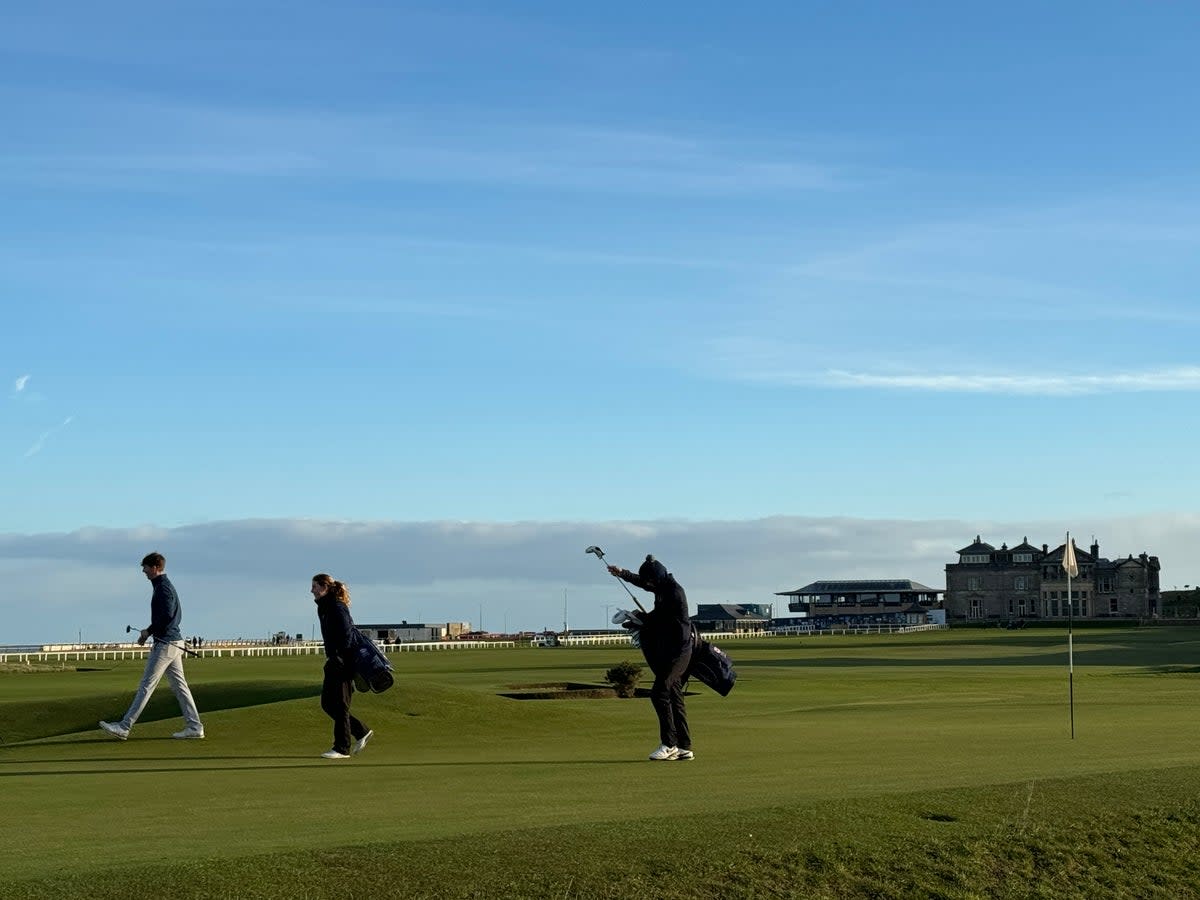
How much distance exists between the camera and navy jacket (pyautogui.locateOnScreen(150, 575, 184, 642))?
2288 centimetres

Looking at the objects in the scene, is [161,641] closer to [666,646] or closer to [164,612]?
[164,612]

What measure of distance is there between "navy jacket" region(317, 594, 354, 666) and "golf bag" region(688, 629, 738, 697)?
437 cm

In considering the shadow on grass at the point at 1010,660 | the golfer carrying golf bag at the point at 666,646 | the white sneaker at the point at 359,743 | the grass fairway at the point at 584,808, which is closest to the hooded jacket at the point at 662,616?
the golfer carrying golf bag at the point at 666,646

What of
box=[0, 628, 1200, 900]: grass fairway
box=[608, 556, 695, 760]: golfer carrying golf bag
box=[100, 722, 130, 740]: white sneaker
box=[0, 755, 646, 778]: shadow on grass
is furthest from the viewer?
box=[100, 722, 130, 740]: white sneaker

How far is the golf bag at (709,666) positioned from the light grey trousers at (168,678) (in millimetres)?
6877

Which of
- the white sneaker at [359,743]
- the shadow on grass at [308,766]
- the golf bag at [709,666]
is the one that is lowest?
the shadow on grass at [308,766]

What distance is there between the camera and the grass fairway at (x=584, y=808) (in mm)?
13055

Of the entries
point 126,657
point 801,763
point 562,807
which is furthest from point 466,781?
point 126,657

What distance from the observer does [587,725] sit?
2786 cm

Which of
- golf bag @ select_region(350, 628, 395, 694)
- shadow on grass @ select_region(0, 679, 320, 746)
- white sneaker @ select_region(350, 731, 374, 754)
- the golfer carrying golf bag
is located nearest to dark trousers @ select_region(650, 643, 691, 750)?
the golfer carrying golf bag

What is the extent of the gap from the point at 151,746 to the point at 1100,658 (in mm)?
67914

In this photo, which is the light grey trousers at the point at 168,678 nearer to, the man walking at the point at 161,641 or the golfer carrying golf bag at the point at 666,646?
the man walking at the point at 161,641

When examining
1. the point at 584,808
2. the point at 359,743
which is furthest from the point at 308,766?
the point at 584,808

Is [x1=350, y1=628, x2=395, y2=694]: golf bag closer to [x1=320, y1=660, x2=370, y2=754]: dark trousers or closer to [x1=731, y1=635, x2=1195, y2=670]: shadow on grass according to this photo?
[x1=320, y1=660, x2=370, y2=754]: dark trousers
